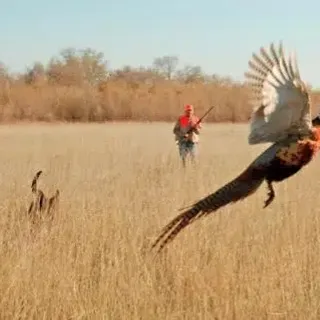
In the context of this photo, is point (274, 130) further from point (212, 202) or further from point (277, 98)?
point (212, 202)

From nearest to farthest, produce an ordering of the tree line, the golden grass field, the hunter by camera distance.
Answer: the golden grass field, the hunter, the tree line

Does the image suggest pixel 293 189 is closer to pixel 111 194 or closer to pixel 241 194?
pixel 111 194

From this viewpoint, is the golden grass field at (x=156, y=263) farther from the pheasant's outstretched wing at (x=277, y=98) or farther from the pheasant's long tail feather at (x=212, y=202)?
the pheasant's outstretched wing at (x=277, y=98)

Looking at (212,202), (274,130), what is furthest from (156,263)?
(274,130)

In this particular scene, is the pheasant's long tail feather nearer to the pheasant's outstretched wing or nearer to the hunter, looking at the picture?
the pheasant's outstretched wing

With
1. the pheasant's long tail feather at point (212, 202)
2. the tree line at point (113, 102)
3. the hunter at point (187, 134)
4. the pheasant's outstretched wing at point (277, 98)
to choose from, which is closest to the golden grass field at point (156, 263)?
the pheasant's long tail feather at point (212, 202)

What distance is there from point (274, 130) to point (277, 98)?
0.26 meters

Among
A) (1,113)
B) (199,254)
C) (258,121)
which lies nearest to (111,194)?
(199,254)

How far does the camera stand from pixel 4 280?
12.7 feet

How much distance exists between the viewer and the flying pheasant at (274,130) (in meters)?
3.87

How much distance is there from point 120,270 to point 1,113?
39.3 meters

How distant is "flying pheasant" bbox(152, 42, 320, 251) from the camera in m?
3.87

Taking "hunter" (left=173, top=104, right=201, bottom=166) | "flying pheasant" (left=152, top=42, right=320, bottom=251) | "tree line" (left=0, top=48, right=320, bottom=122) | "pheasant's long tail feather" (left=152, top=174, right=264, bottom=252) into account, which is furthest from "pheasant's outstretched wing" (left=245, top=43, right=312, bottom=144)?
"tree line" (left=0, top=48, right=320, bottom=122)

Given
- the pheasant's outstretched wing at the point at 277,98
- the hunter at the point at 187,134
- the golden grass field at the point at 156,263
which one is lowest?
the golden grass field at the point at 156,263
